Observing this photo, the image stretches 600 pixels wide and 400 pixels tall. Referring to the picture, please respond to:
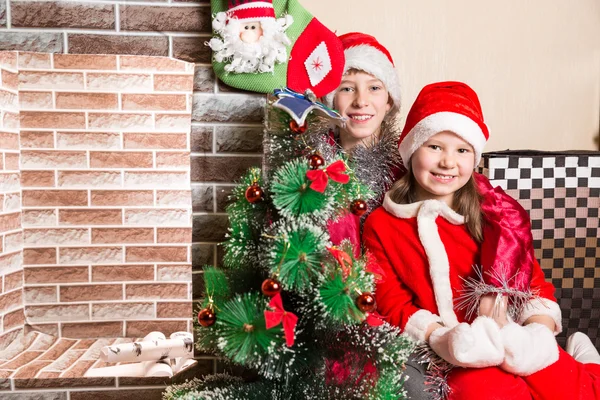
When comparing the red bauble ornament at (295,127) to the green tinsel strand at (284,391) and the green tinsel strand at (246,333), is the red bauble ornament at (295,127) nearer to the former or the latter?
the green tinsel strand at (246,333)

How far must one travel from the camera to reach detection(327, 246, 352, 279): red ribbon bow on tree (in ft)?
3.80

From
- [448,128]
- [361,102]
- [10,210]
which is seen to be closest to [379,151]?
[361,102]

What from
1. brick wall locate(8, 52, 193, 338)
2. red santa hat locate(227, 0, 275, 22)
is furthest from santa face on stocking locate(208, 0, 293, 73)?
brick wall locate(8, 52, 193, 338)

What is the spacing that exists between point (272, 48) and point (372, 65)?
30cm

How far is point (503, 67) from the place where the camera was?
1.95 meters

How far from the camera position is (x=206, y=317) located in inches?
46.7

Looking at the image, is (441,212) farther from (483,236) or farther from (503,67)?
(503,67)

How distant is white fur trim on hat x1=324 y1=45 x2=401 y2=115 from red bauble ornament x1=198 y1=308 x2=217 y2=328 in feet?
2.50

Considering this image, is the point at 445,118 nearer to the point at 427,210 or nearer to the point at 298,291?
the point at 427,210

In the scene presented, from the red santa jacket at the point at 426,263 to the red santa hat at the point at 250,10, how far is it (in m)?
0.65

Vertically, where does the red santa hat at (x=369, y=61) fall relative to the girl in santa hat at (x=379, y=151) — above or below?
above

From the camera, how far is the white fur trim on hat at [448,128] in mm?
1422

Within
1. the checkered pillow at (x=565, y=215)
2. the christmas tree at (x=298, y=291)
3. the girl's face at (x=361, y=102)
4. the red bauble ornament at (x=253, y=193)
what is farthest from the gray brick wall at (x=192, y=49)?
the checkered pillow at (x=565, y=215)

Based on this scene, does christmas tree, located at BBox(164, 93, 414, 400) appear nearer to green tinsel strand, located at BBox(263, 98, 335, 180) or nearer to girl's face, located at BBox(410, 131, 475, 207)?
green tinsel strand, located at BBox(263, 98, 335, 180)
